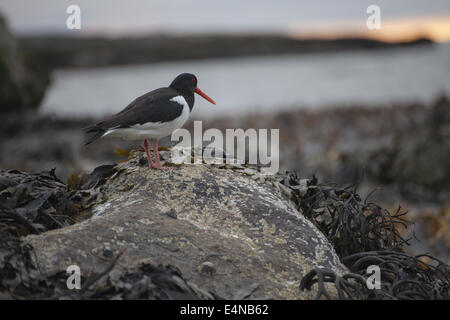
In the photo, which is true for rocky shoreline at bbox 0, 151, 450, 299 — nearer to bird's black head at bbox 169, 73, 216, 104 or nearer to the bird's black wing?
the bird's black wing

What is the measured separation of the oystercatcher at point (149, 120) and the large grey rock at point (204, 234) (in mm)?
378

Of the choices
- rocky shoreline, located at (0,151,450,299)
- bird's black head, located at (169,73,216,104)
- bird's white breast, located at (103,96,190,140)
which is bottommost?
rocky shoreline, located at (0,151,450,299)

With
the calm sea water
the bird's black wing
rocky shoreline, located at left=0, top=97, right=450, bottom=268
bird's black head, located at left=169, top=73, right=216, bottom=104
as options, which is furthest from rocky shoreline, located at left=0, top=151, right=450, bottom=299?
the calm sea water

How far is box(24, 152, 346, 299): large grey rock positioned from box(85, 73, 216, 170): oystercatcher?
38cm

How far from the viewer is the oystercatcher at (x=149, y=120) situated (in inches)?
180

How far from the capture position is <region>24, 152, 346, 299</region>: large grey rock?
3.21 metres

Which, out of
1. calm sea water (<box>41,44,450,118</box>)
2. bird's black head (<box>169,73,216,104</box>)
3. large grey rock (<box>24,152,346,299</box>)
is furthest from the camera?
calm sea water (<box>41,44,450,118</box>)

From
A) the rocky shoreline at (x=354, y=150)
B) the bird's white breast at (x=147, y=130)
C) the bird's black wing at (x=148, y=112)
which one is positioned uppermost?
the bird's black wing at (x=148, y=112)

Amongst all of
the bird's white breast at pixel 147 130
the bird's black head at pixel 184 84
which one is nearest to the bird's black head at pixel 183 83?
the bird's black head at pixel 184 84

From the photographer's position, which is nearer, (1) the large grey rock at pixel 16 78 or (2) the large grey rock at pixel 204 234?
(2) the large grey rock at pixel 204 234

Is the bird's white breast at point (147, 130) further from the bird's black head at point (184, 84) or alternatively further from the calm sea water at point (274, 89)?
the calm sea water at point (274, 89)
